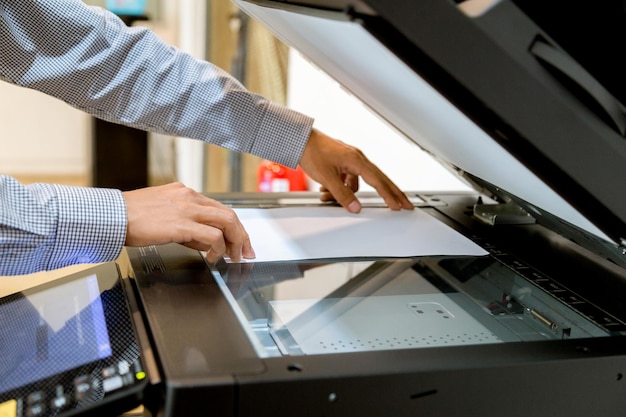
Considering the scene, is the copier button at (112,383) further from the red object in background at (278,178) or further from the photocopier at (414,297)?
the red object in background at (278,178)

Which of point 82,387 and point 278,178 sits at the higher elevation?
point 82,387

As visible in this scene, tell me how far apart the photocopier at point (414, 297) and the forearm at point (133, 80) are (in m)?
0.27

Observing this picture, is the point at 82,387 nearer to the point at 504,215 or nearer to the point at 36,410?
the point at 36,410

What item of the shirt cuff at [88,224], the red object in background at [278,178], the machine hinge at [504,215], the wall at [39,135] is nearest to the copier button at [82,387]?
the shirt cuff at [88,224]

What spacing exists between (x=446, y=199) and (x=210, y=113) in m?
0.47

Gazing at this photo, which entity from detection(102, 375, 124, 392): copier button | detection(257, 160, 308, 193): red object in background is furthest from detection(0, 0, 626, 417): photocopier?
detection(257, 160, 308, 193): red object in background

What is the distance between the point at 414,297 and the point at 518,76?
14.9 inches

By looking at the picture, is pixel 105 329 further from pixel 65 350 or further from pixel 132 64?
pixel 132 64

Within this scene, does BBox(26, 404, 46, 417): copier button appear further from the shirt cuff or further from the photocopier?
the shirt cuff

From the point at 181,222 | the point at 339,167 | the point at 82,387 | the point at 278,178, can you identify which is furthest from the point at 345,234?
the point at 278,178

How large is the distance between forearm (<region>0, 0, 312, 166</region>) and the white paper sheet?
141 mm

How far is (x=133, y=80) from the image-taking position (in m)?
1.28

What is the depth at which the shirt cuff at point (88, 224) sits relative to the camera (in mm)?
907

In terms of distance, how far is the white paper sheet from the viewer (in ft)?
3.62
